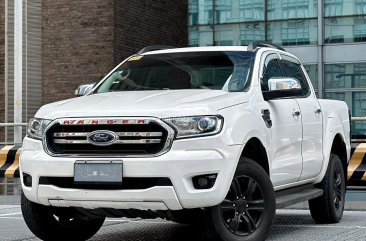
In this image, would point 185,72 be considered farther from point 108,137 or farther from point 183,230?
point 183,230

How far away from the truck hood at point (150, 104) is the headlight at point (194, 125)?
0.04m

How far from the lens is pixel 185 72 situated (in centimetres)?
745

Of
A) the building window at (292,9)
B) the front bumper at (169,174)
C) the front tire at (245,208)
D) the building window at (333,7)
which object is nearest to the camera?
the front bumper at (169,174)

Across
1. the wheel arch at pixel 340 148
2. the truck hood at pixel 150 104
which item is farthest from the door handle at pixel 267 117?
the wheel arch at pixel 340 148

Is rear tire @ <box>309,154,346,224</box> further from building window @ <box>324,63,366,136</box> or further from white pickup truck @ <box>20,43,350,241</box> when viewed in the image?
building window @ <box>324,63,366,136</box>

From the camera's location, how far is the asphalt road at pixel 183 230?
24.7 ft

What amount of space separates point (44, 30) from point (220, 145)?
16360 mm

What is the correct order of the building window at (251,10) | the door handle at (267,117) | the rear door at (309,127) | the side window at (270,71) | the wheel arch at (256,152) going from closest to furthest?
the wheel arch at (256,152)
the door handle at (267,117)
the side window at (270,71)
the rear door at (309,127)
the building window at (251,10)

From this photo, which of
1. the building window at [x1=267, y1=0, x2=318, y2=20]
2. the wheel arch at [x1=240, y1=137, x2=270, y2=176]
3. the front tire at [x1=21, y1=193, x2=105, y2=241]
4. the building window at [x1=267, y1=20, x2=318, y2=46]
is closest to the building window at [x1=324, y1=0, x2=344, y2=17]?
the building window at [x1=267, y1=0, x2=318, y2=20]

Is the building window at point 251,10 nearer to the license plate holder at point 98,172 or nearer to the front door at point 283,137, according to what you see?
the front door at point 283,137

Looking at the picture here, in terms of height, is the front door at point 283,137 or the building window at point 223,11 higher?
the building window at point 223,11

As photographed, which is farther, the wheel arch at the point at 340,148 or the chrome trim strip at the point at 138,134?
the wheel arch at the point at 340,148

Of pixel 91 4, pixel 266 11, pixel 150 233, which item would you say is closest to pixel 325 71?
pixel 266 11

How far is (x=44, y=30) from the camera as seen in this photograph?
854 inches
